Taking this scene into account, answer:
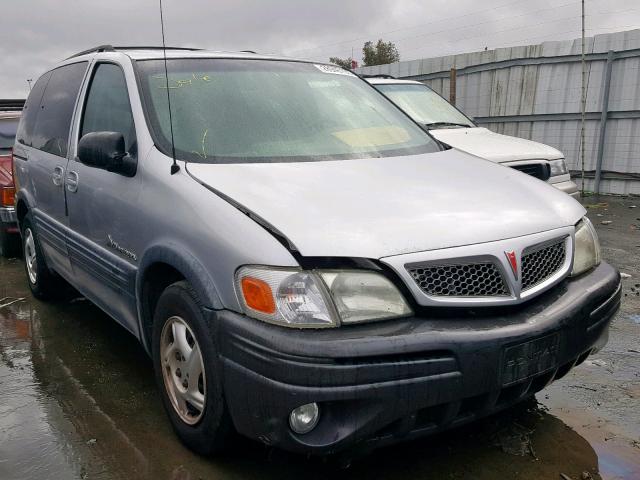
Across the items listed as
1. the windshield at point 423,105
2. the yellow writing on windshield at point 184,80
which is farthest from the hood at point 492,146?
the yellow writing on windshield at point 184,80

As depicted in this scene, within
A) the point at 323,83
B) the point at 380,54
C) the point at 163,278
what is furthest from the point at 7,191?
the point at 380,54

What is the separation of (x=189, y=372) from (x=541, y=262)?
1487mm

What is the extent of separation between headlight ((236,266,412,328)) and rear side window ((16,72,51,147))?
3.47 metres

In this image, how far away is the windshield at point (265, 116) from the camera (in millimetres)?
2836

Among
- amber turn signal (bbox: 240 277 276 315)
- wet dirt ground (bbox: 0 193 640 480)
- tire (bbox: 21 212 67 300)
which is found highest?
amber turn signal (bbox: 240 277 276 315)

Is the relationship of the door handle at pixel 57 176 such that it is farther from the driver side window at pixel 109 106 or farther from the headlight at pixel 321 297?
the headlight at pixel 321 297

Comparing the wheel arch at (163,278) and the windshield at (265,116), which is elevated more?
the windshield at (265,116)

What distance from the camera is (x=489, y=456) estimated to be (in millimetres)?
2551

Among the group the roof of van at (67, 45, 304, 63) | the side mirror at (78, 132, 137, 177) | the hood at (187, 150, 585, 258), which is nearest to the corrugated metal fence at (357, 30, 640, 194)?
the roof of van at (67, 45, 304, 63)

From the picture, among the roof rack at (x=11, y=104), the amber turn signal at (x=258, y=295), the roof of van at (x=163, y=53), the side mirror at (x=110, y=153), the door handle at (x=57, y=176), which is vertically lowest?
the amber turn signal at (x=258, y=295)

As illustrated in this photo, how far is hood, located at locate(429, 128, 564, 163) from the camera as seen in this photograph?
5.71 m

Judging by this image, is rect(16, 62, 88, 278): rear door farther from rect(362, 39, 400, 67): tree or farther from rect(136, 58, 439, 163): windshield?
rect(362, 39, 400, 67): tree

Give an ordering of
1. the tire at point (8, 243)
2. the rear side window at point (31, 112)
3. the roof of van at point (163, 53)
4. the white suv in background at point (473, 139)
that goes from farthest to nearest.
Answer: the tire at point (8, 243)
the white suv in background at point (473, 139)
the rear side window at point (31, 112)
the roof of van at point (163, 53)

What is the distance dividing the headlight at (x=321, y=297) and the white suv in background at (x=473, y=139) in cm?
377
